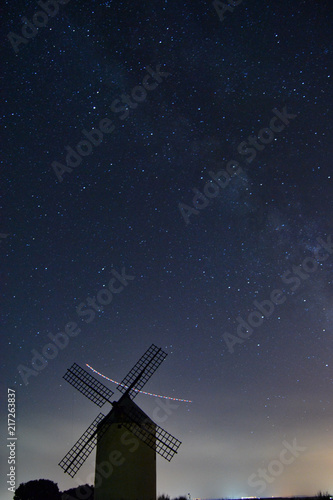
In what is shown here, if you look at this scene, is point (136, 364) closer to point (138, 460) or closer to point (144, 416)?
point (144, 416)

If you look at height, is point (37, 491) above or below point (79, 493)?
above

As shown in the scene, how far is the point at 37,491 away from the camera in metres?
34.7

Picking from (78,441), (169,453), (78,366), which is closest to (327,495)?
(169,453)

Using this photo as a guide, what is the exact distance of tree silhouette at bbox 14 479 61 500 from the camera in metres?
34.1

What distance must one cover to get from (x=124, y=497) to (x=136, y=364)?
6.93 metres

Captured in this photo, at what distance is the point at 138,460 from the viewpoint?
18344mm

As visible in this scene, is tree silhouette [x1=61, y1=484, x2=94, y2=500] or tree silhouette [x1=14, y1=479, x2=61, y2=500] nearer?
tree silhouette [x1=61, y1=484, x2=94, y2=500]

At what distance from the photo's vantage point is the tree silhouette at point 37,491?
112 feet

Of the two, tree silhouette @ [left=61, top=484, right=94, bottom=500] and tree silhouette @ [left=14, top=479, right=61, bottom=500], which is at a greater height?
tree silhouette @ [left=14, top=479, right=61, bottom=500]

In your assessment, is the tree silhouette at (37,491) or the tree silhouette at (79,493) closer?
the tree silhouette at (79,493)

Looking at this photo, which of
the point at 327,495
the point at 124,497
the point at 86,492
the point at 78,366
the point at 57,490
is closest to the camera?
the point at 327,495

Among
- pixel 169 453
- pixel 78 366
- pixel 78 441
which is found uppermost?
pixel 78 366

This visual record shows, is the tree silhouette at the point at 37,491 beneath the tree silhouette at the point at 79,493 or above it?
above

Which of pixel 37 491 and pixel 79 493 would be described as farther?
pixel 37 491
